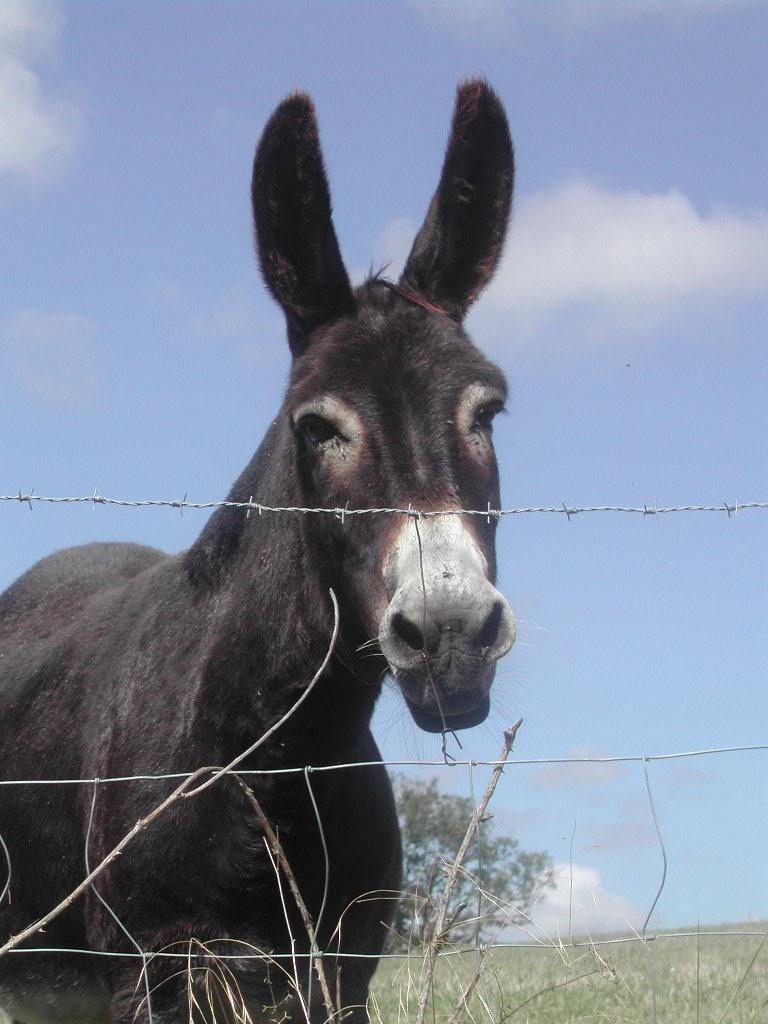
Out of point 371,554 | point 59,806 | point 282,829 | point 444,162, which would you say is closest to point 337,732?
point 282,829

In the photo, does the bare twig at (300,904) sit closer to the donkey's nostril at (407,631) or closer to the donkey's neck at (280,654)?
the donkey's nostril at (407,631)

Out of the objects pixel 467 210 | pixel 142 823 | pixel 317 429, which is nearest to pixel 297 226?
pixel 467 210

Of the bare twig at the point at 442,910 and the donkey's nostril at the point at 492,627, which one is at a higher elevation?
the donkey's nostril at the point at 492,627

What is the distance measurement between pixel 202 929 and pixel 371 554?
4.16ft

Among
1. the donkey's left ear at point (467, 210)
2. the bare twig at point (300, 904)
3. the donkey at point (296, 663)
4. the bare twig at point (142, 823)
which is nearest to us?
the bare twig at point (142, 823)

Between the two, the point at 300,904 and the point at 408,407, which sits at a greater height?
the point at 408,407

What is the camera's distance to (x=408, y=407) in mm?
3215

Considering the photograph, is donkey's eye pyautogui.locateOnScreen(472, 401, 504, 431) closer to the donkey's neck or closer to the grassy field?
the donkey's neck

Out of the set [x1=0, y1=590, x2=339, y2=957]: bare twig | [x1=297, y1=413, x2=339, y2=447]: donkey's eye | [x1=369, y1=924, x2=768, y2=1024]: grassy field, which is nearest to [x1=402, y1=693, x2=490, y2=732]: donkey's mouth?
[x1=0, y1=590, x2=339, y2=957]: bare twig

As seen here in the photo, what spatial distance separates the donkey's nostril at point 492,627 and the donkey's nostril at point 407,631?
0.50 feet

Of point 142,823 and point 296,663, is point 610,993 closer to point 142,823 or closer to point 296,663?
point 296,663

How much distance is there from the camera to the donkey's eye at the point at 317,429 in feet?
10.8

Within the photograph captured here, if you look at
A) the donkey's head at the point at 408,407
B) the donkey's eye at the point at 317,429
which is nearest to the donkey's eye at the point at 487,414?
the donkey's head at the point at 408,407

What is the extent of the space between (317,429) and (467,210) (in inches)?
54.8
